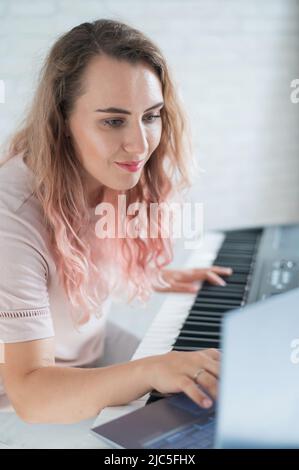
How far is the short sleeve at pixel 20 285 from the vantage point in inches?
31.6

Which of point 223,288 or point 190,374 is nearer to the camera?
point 190,374

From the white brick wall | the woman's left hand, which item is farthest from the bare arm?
the white brick wall

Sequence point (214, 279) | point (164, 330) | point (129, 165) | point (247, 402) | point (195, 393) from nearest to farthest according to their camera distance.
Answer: point (247, 402) → point (195, 393) → point (129, 165) → point (164, 330) → point (214, 279)

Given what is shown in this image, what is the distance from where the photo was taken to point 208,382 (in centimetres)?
→ 68

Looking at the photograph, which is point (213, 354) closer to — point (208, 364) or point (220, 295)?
point (208, 364)

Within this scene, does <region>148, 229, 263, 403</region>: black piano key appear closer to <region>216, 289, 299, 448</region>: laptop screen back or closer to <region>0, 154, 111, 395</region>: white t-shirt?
<region>0, 154, 111, 395</region>: white t-shirt

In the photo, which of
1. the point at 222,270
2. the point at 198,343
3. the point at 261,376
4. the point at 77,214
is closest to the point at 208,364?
the point at 261,376

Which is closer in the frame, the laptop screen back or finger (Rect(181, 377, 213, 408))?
the laptop screen back

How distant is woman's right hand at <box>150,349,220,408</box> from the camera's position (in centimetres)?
68

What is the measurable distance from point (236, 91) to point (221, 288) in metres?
1.31

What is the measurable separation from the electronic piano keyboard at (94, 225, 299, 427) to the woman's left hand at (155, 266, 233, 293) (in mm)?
13

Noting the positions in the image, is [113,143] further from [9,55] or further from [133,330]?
[9,55]

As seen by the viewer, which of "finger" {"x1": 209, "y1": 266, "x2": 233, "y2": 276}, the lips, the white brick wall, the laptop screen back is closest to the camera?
the laptop screen back

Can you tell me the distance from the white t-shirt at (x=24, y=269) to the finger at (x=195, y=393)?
230 millimetres
